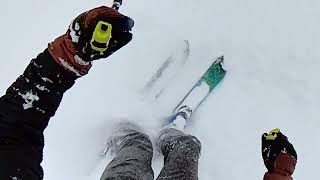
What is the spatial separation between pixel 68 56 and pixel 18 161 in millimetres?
298

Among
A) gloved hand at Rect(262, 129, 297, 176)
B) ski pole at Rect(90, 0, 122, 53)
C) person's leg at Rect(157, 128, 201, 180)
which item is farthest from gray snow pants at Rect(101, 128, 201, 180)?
ski pole at Rect(90, 0, 122, 53)

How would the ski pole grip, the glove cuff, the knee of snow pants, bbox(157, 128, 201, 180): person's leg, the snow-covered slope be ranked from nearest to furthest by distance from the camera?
the knee of snow pants
the glove cuff
the ski pole grip
bbox(157, 128, 201, 180): person's leg
the snow-covered slope

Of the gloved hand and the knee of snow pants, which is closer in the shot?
the knee of snow pants

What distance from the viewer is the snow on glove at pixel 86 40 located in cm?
136

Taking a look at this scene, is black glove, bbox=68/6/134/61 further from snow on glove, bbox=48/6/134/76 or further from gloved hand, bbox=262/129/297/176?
gloved hand, bbox=262/129/297/176

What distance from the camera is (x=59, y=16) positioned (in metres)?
2.79

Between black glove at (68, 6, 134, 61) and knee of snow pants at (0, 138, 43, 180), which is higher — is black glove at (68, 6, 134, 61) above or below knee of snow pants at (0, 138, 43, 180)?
above

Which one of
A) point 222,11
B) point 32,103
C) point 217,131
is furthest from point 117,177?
point 222,11

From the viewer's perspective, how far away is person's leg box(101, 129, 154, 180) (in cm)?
166

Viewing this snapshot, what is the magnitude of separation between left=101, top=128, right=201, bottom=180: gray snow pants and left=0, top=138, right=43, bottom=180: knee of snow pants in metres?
0.30

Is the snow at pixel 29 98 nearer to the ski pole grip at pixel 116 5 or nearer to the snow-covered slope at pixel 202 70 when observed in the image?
the ski pole grip at pixel 116 5

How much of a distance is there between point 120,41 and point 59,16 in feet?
4.86

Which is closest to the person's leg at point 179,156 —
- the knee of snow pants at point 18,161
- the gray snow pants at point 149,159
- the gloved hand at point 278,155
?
the gray snow pants at point 149,159

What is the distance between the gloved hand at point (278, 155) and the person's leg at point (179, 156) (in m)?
0.25
